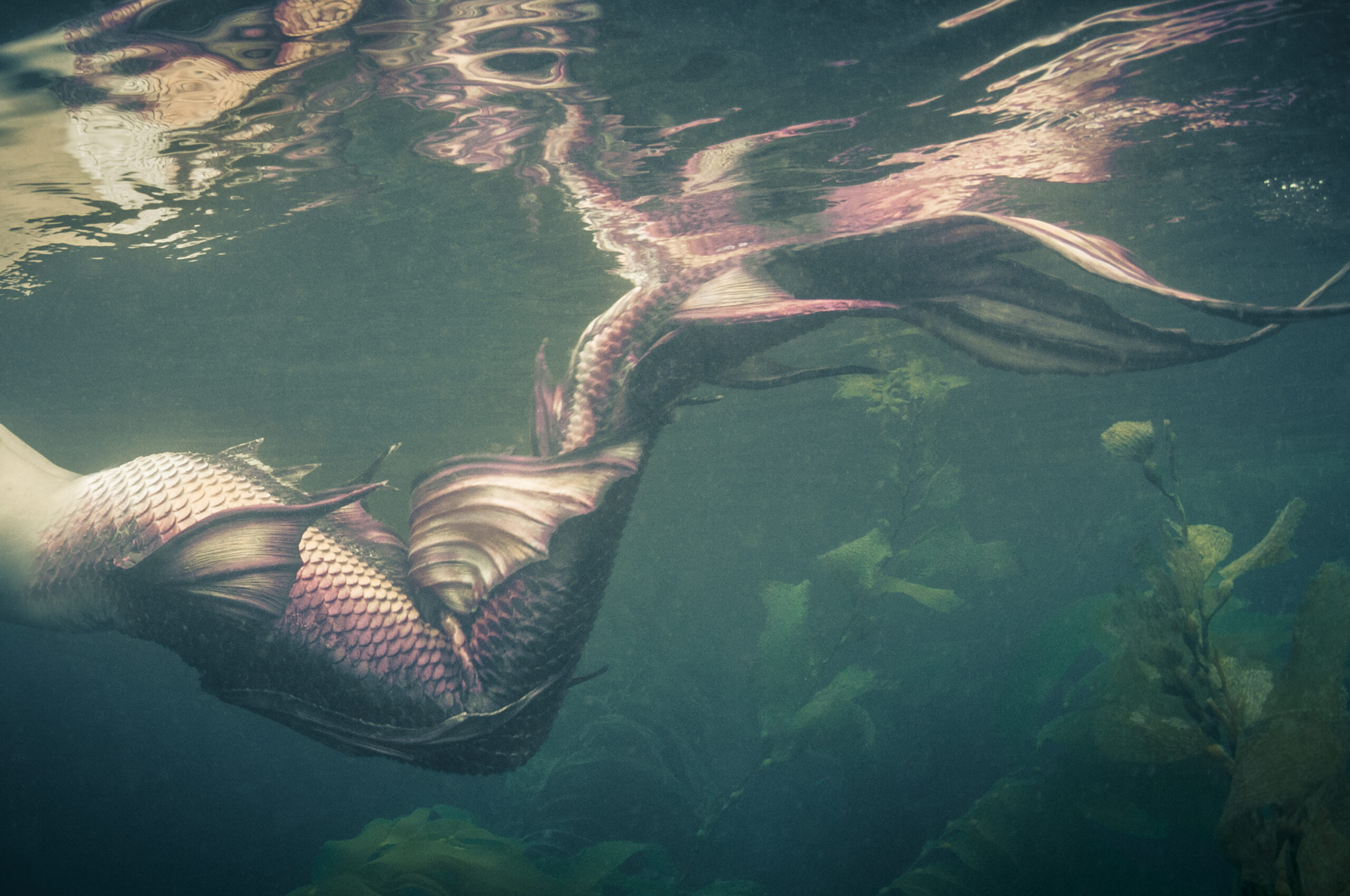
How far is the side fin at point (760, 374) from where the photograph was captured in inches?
77.2

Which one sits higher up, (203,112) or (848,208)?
(203,112)

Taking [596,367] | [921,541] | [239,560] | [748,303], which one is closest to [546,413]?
[596,367]

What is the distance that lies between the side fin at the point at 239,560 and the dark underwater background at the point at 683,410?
2.56ft

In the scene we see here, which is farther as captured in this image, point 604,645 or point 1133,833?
point 604,645

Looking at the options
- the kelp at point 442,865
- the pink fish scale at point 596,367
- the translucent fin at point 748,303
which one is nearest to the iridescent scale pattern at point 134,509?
the pink fish scale at point 596,367

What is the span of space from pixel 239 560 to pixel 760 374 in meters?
1.80

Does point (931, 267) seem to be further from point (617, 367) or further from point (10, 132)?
point (10, 132)

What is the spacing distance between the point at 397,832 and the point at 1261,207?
14.0 meters

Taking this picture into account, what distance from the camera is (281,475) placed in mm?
2594

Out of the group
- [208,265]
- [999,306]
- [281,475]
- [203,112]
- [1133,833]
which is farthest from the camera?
[208,265]

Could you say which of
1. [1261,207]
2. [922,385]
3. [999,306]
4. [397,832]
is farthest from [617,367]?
[1261,207]

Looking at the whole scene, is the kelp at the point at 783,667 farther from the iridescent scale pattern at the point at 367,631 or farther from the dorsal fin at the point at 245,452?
the dorsal fin at the point at 245,452

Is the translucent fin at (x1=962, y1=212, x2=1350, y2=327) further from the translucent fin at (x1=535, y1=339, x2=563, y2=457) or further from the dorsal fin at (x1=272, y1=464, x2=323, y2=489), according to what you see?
the dorsal fin at (x1=272, y1=464, x2=323, y2=489)

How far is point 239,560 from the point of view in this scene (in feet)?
6.56
